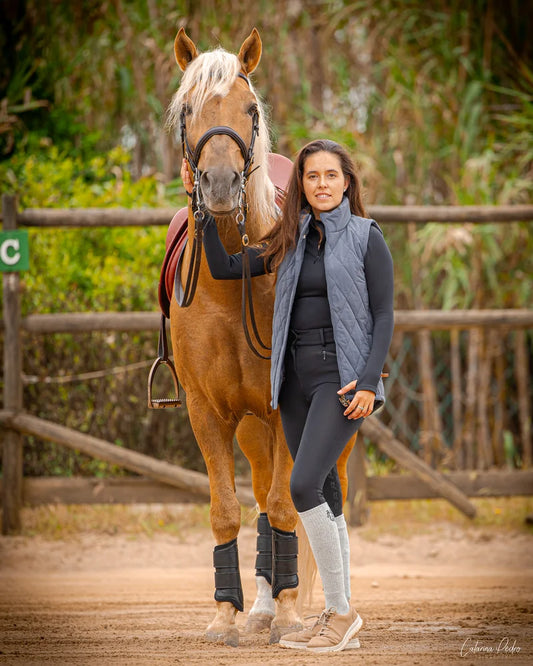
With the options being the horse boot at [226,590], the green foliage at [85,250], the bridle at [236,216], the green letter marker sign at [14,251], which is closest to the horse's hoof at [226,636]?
the horse boot at [226,590]

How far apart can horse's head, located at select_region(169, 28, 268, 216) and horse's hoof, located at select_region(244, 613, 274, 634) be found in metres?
1.71

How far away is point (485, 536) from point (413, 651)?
2.73m

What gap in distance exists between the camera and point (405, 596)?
4.11 meters

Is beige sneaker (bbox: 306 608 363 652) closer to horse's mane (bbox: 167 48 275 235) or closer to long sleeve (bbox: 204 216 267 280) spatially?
long sleeve (bbox: 204 216 267 280)

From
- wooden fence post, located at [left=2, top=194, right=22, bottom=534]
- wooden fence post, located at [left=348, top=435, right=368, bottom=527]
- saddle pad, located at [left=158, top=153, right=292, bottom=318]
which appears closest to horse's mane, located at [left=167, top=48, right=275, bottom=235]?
saddle pad, located at [left=158, top=153, right=292, bottom=318]

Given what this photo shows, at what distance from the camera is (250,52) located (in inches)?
129

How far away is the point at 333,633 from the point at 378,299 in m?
1.17

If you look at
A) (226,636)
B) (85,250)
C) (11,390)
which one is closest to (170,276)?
(226,636)

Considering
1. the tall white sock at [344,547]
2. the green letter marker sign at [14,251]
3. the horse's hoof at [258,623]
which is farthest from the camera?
the green letter marker sign at [14,251]

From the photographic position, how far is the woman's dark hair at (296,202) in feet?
9.91

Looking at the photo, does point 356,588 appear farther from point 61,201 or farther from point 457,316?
point 61,201

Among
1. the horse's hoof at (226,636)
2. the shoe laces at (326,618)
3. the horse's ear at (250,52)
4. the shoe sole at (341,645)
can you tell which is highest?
the horse's ear at (250,52)

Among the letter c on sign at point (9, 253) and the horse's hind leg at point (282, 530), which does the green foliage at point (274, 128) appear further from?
the horse's hind leg at point (282, 530)

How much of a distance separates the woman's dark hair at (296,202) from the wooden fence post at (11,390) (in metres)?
2.81
